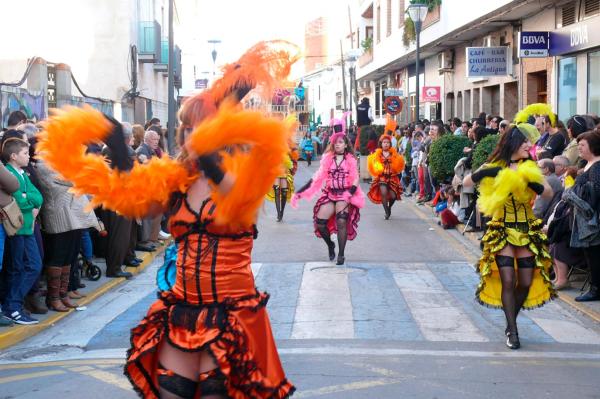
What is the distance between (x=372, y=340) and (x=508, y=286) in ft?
4.08

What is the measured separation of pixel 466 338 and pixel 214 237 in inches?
169

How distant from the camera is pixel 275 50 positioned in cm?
425

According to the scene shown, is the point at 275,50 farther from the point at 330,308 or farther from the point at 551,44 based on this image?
the point at 551,44

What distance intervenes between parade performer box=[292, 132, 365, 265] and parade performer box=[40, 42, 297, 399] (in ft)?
25.5

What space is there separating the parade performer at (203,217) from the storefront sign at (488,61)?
19797mm

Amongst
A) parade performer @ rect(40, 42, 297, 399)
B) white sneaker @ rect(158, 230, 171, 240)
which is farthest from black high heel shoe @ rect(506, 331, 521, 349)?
white sneaker @ rect(158, 230, 171, 240)

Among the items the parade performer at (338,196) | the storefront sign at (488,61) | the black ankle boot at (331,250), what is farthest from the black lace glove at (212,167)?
the storefront sign at (488,61)

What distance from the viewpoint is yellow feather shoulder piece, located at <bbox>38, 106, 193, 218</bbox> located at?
4.00 metres

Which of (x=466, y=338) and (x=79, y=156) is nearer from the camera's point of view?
(x=79, y=156)

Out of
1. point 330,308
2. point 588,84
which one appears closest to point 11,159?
point 330,308

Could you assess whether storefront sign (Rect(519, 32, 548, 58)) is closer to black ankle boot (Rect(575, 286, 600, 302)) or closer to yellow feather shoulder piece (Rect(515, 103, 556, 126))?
yellow feather shoulder piece (Rect(515, 103, 556, 126))

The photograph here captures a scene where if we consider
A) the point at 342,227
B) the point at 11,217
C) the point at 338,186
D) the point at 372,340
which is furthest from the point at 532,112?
the point at 11,217

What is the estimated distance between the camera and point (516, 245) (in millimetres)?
7348

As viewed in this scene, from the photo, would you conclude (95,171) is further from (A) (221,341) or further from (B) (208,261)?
(A) (221,341)
